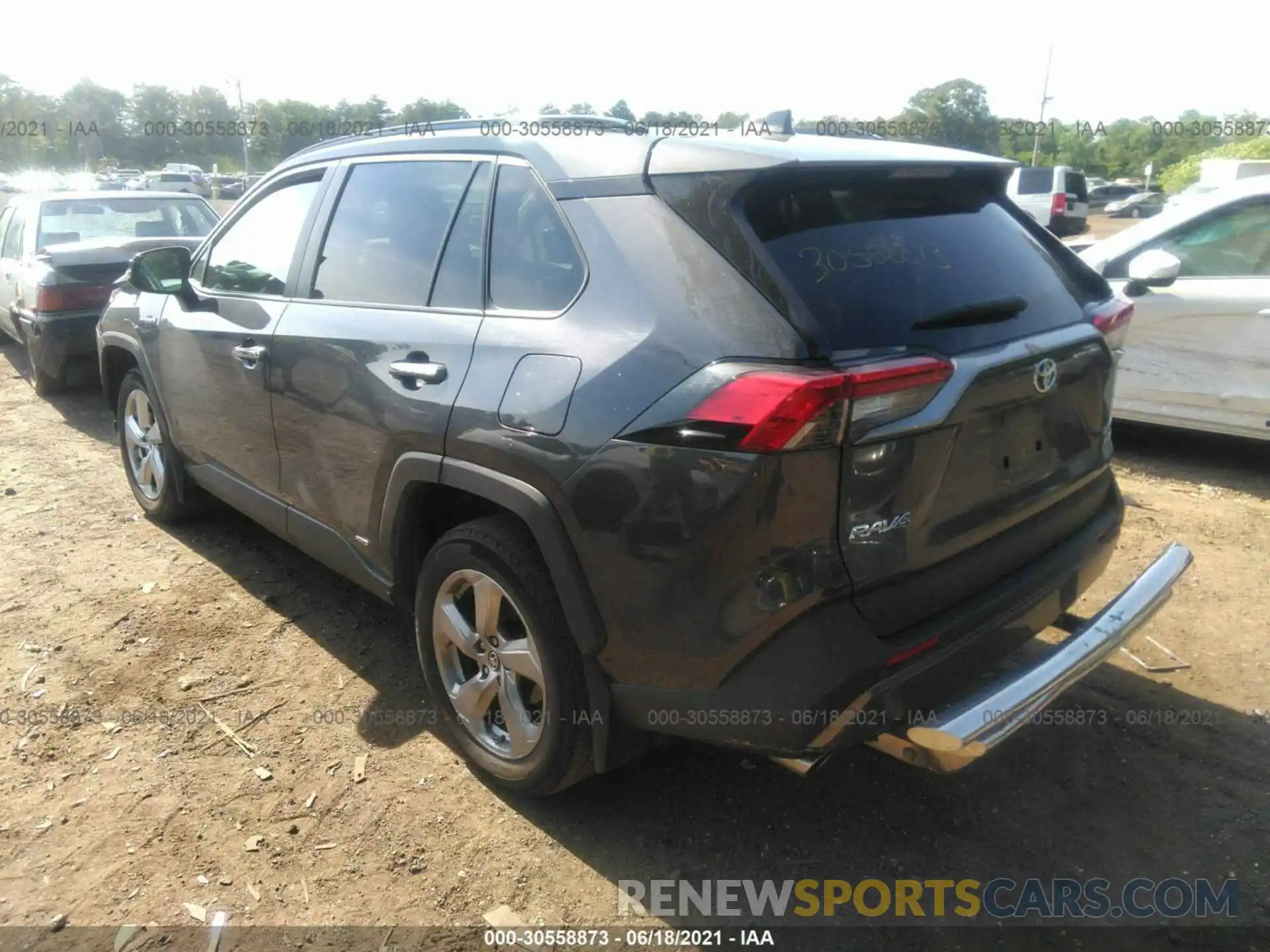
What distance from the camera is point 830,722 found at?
208 centimetres

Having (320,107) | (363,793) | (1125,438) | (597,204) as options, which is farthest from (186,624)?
(320,107)

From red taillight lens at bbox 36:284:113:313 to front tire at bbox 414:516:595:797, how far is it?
19.3 feet

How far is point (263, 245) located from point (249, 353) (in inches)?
21.4

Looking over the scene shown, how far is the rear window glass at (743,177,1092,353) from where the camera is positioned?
7.06 feet

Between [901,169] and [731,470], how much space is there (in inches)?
39.9

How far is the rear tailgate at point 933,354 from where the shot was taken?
82.4 inches

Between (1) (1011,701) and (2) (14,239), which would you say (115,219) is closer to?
(2) (14,239)

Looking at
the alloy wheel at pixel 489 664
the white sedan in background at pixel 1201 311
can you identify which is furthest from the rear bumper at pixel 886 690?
the white sedan in background at pixel 1201 311

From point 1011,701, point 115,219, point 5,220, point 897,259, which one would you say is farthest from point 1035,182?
point 1011,701

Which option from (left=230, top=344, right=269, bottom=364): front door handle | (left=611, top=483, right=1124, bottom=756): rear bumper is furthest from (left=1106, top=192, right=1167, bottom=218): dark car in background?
(left=611, top=483, right=1124, bottom=756): rear bumper

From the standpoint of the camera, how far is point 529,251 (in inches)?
103

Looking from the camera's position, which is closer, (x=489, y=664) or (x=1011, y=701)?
(x=1011, y=701)

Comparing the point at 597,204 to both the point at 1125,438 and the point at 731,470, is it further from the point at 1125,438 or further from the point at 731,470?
the point at 1125,438

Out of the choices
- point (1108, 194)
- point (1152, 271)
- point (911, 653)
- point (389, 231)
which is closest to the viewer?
point (911, 653)
